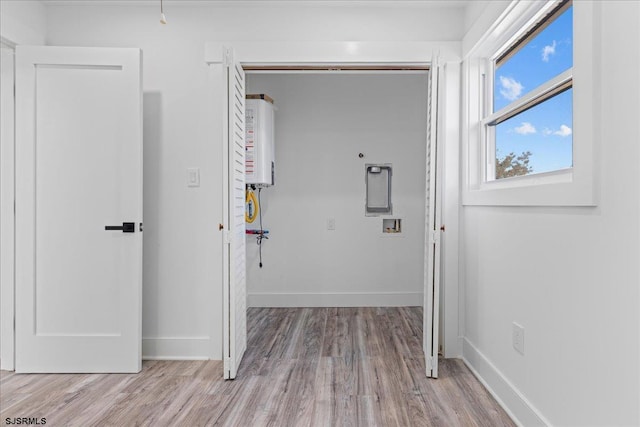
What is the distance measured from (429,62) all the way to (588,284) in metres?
1.83

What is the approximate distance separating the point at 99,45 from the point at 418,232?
10.5ft

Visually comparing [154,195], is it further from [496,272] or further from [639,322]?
[639,322]

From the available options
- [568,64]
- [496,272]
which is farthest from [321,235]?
[568,64]

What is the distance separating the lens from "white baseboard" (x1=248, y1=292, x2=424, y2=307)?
404 cm

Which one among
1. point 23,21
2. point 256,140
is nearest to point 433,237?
point 256,140

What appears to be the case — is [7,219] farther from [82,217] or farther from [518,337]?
[518,337]

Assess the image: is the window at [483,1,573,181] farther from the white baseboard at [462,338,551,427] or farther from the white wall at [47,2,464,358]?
the white baseboard at [462,338,551,427]

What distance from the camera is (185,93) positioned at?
2.67 meters

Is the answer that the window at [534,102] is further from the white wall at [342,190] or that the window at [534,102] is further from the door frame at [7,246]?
the door frame at [7,246]

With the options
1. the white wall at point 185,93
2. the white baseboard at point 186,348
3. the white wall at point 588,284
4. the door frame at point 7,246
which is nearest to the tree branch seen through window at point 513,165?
the white wall at point 588,284

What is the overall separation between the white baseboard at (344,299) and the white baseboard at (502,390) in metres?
1.42

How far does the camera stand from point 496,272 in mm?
2150

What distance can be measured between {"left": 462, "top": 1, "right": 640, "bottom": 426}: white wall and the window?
25 centimetres

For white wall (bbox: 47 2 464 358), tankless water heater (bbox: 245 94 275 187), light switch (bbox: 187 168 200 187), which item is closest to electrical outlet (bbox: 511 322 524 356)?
white wall (bbox: 47 2 464 358)
